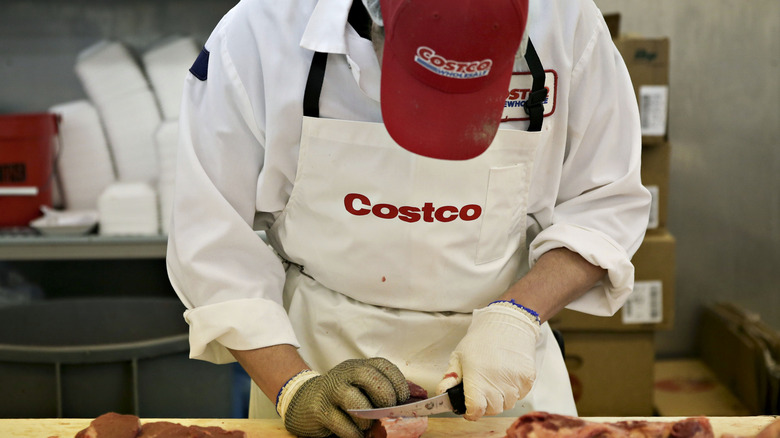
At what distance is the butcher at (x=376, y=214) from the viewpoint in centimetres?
114

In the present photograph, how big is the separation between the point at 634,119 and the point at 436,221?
1.42ft

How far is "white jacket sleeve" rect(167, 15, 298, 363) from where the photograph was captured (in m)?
1.19

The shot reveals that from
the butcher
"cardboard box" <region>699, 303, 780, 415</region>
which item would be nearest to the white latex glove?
the butcher

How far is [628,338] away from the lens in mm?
→ 2701

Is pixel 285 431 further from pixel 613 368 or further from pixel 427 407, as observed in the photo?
pixel 613 368

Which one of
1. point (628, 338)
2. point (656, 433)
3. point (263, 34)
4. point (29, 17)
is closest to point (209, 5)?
point (29, 17)

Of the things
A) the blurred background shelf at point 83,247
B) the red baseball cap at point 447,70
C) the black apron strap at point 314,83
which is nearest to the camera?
the red baseball cap at point 447,70

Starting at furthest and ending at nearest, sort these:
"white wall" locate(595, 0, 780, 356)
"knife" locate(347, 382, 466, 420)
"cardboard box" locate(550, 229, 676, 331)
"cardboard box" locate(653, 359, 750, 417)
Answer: "white wall" locate(595, 0, 780, 356)
"cardboard box" locate(653, 359, 750, 417)
"cardboard box" locate(550, 229, 676, 331)
"knife" locate(347, 382, 466, 420)

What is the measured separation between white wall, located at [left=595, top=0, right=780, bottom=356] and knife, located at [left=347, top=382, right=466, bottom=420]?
2.41 m

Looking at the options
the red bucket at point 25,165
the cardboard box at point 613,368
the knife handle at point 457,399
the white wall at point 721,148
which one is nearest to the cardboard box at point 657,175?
the cardboard box at point 613,368

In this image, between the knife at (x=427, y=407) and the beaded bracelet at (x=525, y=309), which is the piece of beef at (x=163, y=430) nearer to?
the knife at (x=427, y=407)

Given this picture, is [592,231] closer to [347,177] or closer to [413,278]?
[413,278]

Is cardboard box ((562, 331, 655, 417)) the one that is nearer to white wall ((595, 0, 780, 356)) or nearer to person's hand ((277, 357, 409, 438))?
white wall ((595, 0, 780, 356))

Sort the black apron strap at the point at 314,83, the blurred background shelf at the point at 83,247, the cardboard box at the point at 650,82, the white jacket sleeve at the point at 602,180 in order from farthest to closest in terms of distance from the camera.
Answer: the cardboard box at the point at 650,82 < the blurred background shelf at the point at 83,247 < the white jacket sleeve at the point at 602,180 < the black apron strap at the point at 314,83
